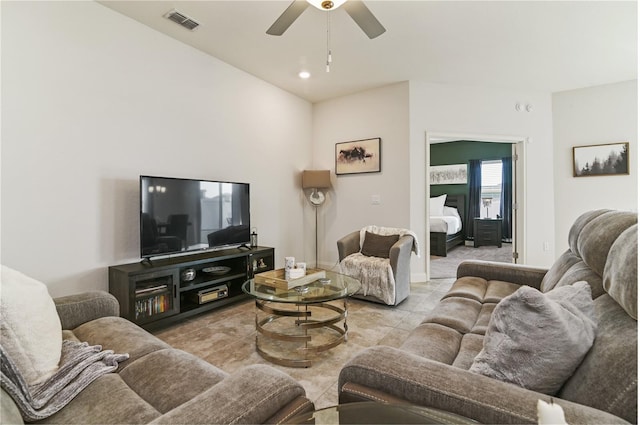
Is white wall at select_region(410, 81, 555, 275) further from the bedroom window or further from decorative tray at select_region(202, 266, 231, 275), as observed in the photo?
the bedroom window

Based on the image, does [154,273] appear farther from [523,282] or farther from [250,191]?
[523,282]

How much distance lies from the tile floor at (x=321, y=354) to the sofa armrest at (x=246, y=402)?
0.93 metres

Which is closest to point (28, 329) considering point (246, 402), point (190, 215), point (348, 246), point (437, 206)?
point (246, 402)

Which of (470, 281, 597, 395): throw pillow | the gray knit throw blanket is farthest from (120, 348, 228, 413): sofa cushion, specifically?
(470, 281, 597, 395): throw pillow

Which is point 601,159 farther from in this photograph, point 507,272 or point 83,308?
point 83,308

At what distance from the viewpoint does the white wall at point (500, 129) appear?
4.33 meters

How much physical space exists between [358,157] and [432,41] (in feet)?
6.23

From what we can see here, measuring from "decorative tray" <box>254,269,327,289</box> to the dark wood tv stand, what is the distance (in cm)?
78

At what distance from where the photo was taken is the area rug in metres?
4.91

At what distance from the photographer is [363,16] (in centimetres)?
221

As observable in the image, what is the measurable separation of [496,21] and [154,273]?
391 centimetres

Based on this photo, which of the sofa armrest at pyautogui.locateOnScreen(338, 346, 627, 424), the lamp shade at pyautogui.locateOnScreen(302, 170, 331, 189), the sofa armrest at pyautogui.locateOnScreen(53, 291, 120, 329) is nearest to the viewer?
the sofa armrest at pyautogui.locateOnScreen(338, 346, 627, 424)

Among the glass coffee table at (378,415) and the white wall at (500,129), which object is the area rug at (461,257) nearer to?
the white wall at (500,129)

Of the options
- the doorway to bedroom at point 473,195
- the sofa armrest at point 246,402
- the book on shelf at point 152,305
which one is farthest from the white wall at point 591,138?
the book on shelf at point 152,305
